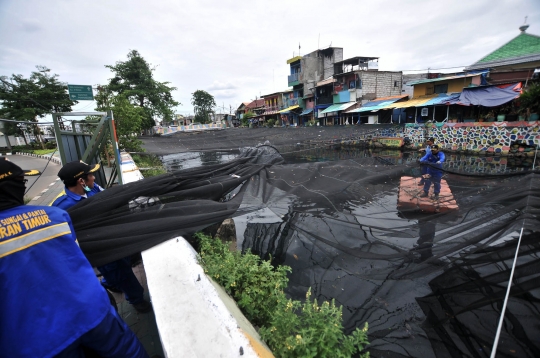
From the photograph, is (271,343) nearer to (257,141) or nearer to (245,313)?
(245,313)

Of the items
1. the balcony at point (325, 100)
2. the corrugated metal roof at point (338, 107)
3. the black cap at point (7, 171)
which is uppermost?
the balcony at point (325, 100)

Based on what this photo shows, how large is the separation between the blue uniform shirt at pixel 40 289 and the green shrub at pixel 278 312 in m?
0.77

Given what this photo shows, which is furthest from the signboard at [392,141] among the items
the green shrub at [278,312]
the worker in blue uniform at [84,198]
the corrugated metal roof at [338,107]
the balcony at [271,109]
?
the balcony at [271,109]

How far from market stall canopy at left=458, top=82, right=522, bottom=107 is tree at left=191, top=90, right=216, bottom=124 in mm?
42808

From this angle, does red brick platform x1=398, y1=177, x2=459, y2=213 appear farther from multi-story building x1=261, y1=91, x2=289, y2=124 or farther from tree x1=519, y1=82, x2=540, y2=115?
multi-story building x1=261, y1=91, x2=289, y2=124

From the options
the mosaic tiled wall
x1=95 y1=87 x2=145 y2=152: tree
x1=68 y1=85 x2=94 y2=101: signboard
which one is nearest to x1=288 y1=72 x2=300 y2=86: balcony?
the mosaic tiled wall

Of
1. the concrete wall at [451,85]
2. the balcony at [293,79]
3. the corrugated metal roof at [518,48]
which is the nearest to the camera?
the corrugated metal roof at [518,48]

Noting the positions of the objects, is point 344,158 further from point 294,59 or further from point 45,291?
point 294,59

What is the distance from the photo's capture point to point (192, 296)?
1521 mm

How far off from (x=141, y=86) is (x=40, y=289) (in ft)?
91.2

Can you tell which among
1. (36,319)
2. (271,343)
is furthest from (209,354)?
(36,319)

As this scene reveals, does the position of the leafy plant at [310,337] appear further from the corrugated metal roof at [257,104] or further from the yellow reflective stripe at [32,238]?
the corrugated metal roof at [257,104]

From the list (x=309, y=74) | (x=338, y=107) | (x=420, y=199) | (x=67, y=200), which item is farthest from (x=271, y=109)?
(x=67, y=200)

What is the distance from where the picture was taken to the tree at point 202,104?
4869 centimetres
